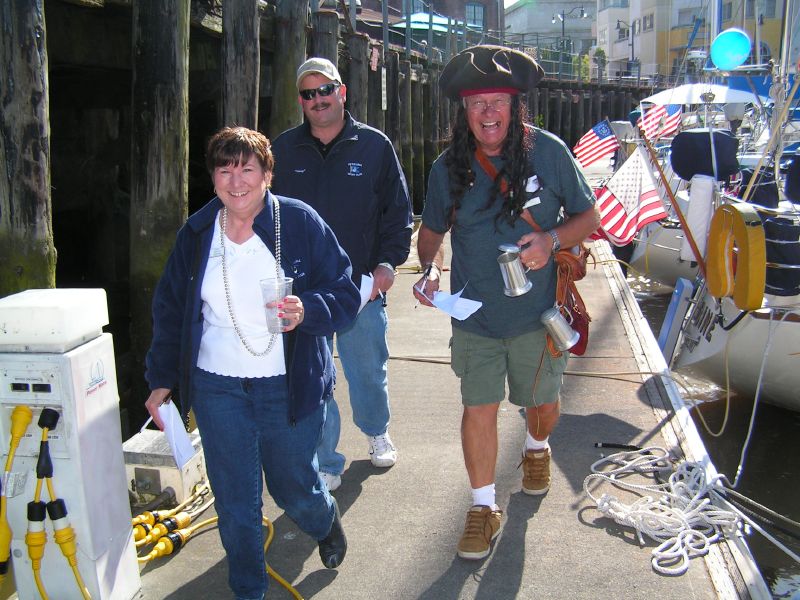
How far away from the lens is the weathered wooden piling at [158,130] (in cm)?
543

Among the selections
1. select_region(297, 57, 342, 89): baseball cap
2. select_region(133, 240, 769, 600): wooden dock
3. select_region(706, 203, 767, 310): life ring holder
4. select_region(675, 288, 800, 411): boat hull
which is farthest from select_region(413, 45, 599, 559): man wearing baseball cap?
select_region(675, 288, 800, 411): boat hull

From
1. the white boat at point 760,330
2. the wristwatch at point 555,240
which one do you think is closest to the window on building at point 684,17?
the white boat at point 760,330

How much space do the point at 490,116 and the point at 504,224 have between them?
0.44m

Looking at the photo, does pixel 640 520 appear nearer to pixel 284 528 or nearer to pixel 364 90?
pixel 284 528

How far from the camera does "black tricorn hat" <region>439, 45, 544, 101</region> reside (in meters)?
3.41

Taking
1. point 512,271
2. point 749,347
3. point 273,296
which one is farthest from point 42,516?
point 749,347

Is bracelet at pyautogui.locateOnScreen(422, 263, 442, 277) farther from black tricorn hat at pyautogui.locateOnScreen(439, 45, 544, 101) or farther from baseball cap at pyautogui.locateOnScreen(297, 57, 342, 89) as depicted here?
baseball cap at pyautogui.locateOnScreen(297, 57, 342, 89)

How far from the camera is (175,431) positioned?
2990 millimetres

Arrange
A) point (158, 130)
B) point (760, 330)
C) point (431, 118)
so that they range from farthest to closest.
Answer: point (431, 118) → point (760, 330) → point (158, 130)

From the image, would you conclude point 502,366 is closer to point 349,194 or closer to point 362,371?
point 362,371

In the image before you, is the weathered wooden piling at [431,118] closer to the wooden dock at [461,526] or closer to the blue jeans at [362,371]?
the wooden dock at [461,526]

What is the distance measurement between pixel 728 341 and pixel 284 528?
386cm

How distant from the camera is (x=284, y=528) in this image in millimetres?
3740

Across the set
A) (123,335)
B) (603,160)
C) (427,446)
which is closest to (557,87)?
(603,160)
